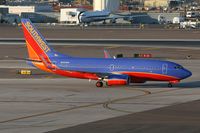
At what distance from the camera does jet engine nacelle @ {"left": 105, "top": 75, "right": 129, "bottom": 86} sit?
73875mm

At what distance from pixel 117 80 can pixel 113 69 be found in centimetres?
139

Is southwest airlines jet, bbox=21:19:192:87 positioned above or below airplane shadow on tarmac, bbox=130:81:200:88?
above

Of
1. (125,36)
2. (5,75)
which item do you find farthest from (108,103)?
(125,36)

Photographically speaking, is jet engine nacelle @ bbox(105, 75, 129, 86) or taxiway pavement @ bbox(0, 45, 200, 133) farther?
jet engine nacelle @ bbox(105, 75, 129, 86)

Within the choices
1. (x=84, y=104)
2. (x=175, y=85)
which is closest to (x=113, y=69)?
(x=175, y=85)

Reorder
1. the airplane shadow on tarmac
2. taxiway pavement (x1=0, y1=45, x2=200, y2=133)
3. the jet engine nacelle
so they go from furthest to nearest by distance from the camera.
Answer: the airplane shadow on tarmac → the jet engine nacelle → taxiway pavement (x1=0, y1=45, x2=200, y2=133)

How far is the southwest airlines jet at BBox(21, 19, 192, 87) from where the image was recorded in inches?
2911

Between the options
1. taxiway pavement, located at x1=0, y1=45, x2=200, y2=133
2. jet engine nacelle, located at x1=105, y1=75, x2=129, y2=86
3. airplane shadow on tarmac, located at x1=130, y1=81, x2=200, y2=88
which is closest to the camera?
taxiway pavement, located at x1=0, y1=45, x2=200, y2=133

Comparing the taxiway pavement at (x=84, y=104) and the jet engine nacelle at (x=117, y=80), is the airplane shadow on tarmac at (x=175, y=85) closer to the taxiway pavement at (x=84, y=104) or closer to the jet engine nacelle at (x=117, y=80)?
the taxiway pavement at (x=84, y=104)

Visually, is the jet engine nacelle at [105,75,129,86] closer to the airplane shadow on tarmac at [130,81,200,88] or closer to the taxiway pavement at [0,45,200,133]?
the taxiway pavement at [0,45,200,133]

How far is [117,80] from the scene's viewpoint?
7419 cm

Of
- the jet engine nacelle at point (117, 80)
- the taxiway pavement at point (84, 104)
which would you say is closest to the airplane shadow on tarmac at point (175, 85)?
the taxiway pavement at point (84, 104)

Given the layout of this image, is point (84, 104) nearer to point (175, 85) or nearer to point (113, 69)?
point (113, 69)

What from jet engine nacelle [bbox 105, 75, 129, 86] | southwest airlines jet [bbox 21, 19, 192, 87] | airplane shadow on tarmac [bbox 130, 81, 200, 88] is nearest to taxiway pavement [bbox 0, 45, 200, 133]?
airplane shadow on tarmac [bbox 130, 81, 200, 88]
